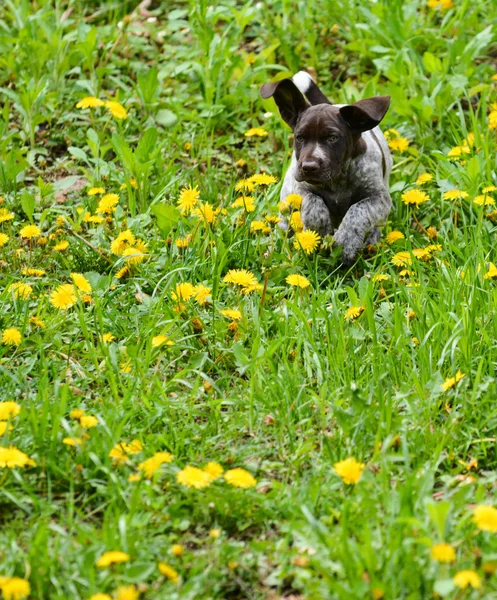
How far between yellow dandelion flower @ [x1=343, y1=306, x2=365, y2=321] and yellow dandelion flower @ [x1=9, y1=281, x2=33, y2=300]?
1.62 m

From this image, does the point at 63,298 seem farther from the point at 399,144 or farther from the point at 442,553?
the point at 399,144

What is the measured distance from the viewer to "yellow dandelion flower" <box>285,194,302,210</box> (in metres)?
5.09

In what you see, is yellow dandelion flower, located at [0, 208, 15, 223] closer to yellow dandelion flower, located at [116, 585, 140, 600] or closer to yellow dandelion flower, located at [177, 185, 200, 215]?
yellow dandelion flower, located at [177, 185, 200, 215]

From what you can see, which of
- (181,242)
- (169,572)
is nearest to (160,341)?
(181,242)

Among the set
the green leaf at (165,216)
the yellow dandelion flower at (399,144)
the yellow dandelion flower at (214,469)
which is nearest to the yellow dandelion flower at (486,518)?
the yellow dandelion flower at (214,469)

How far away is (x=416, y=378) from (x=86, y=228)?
256 cm

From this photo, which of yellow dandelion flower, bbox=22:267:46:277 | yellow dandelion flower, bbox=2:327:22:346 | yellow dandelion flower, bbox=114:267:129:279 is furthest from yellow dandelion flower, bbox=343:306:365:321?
yellow dandelion flower, bbox=22:267:46:277

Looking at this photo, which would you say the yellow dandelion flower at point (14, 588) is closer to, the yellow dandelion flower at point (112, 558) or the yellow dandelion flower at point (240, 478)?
the yellow dandelion flower at point (112, 558)

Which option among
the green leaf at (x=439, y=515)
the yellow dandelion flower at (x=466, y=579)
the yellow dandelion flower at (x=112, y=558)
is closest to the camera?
the yellow dandelion flower at (x=466, y=579)

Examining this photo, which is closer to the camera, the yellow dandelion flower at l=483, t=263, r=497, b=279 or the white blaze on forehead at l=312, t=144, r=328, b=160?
the yellow dandelion flower at l=483, t=263, r=497, b=279

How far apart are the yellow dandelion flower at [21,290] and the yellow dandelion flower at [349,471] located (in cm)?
208

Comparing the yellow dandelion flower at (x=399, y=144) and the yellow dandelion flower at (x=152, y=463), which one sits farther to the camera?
the yellow dandelion flower at (x=399, y=144)

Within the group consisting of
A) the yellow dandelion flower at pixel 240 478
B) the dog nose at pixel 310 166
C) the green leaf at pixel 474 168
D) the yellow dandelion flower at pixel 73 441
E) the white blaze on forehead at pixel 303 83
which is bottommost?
the green leaf at pixel 474 168

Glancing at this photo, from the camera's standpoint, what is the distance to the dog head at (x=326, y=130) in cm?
521
